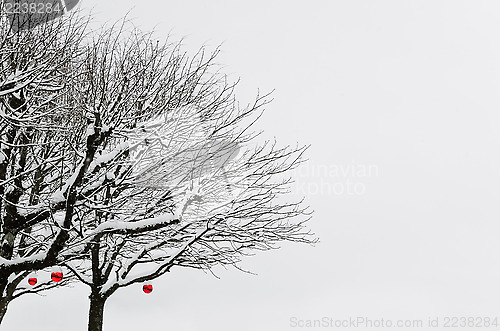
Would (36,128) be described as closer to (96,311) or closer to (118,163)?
(118,163)

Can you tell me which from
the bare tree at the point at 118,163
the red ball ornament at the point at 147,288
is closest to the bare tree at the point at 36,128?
the bare tree at the point at 118,163

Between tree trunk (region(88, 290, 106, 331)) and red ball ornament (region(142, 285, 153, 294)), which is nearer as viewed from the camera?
tree trunk (region(88, 290, 106, 331))

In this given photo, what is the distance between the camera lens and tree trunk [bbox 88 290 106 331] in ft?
35.3

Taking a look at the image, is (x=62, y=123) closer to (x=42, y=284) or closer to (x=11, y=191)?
(x=11, y=191)

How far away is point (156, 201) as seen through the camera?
9344mm

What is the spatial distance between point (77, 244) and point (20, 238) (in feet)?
16.9

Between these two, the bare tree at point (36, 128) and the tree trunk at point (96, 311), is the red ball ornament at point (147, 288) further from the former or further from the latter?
the bare tree at point (36, 128)

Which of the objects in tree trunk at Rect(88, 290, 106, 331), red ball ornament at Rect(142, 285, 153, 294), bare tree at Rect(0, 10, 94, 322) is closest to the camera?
bare tree at Rect(0, 10, 94, 322)

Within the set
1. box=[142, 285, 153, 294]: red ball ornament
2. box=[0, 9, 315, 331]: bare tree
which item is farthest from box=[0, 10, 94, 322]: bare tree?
box=[142, 285, 153, 294]: red ball ornament

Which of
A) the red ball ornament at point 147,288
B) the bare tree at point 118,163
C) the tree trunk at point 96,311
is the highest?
the bare tree at point 118,163

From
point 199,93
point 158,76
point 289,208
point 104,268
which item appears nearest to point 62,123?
point 158,76

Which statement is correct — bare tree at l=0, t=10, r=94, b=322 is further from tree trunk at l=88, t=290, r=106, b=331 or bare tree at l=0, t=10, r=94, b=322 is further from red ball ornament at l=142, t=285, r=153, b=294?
red ball ornament at l=142, t=285, r=153, b=294

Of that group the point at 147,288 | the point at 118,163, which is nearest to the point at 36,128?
the point at 118,163

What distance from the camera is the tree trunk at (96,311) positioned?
10.8m
